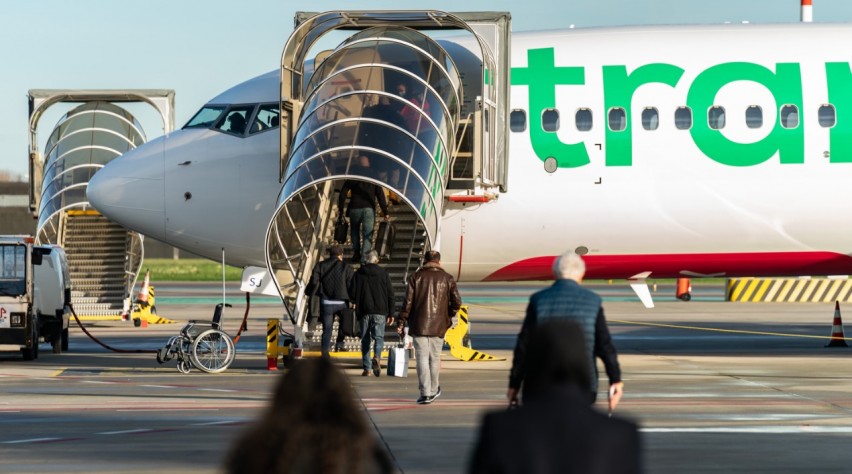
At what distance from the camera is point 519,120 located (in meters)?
22.3

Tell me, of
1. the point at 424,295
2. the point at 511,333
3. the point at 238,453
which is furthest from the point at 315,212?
the point at 238,453

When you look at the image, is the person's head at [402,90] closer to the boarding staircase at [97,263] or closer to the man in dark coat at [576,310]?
the man in dark coat at [576,310]

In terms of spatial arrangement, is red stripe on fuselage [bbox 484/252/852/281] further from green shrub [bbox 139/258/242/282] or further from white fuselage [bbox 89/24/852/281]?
green shrub [bbox 139/258/242/282]

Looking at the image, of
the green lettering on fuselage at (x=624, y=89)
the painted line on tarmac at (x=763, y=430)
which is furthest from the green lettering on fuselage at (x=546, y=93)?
the painted line on tarmac at (x=763, y=430)

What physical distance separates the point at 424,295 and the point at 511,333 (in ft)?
51.9

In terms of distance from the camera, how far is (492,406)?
16.5 meters

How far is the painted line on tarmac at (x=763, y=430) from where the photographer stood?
14180 millimetres

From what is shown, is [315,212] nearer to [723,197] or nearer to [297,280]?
[297,280]

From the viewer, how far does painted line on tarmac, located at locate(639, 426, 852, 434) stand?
14180mm

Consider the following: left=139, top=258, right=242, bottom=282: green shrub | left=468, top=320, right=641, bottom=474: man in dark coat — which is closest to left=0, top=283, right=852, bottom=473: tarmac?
left=468, top=320, right=641, bottom=474: man in dark coat

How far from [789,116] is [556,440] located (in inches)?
726

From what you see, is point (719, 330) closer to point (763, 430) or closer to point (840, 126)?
point (840, 126)

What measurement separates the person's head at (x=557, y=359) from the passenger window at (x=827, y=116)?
18.0 meters

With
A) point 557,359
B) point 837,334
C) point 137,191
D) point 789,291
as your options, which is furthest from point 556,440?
point 789,291
